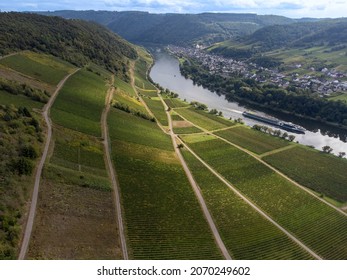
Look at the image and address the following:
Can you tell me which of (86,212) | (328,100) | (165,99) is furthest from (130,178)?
(328,100)

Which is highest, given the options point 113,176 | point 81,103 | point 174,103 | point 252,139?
point 174,103

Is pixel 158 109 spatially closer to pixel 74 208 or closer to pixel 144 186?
pixel 144 186

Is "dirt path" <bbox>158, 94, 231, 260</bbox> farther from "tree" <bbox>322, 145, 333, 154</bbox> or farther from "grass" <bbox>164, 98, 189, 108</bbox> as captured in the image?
"tree" <bbox>322, 145, 333, 154</bbox>

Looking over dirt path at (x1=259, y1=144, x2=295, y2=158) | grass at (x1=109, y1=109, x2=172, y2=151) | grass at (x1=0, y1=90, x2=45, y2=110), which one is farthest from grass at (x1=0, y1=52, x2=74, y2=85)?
dirt path at (x1=259, y1=144, x2=295, y2=158)

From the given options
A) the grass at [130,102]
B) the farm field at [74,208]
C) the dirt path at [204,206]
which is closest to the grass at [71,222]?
the farm field at [74,208]

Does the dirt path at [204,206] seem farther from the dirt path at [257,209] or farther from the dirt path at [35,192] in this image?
the dirt path at [35,192]

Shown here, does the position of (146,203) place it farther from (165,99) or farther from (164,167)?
(165,99)

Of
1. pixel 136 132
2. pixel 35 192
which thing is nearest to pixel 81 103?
pixel 136 132
